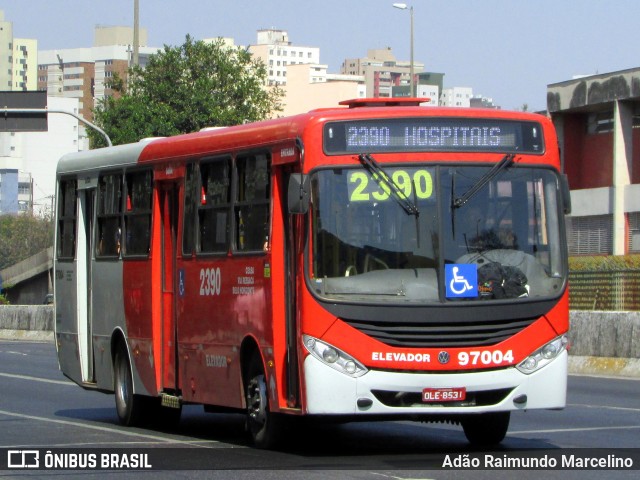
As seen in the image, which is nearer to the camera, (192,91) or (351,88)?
(192,91)

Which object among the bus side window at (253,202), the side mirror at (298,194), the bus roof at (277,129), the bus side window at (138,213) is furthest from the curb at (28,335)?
the side mirror at (298,194)

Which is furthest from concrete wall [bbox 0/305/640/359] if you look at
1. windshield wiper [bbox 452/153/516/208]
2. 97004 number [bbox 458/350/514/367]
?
97004 number [bbox 458/350/514/367]

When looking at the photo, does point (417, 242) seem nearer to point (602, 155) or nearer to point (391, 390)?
point (391, 390)

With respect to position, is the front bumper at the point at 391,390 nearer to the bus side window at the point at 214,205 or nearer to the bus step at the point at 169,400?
the bus side window at the point at 214,205

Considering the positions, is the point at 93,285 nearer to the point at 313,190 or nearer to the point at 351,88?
the point at 313,190

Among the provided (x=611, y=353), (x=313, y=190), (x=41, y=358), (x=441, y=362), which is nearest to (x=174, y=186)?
(x=313, y=190)

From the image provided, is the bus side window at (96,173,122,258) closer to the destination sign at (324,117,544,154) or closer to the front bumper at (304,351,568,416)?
the destination sign at (324,117,544,154)

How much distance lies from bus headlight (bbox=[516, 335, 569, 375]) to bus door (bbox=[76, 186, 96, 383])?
258 inches

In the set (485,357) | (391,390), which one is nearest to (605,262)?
(485,357)

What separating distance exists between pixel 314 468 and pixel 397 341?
1158 mm

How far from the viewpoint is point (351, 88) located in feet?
514

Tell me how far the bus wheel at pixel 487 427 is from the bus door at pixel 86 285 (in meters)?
5.43

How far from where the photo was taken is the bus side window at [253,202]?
12297 millimetres

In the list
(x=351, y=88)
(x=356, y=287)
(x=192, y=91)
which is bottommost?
(x=356, y=287)
